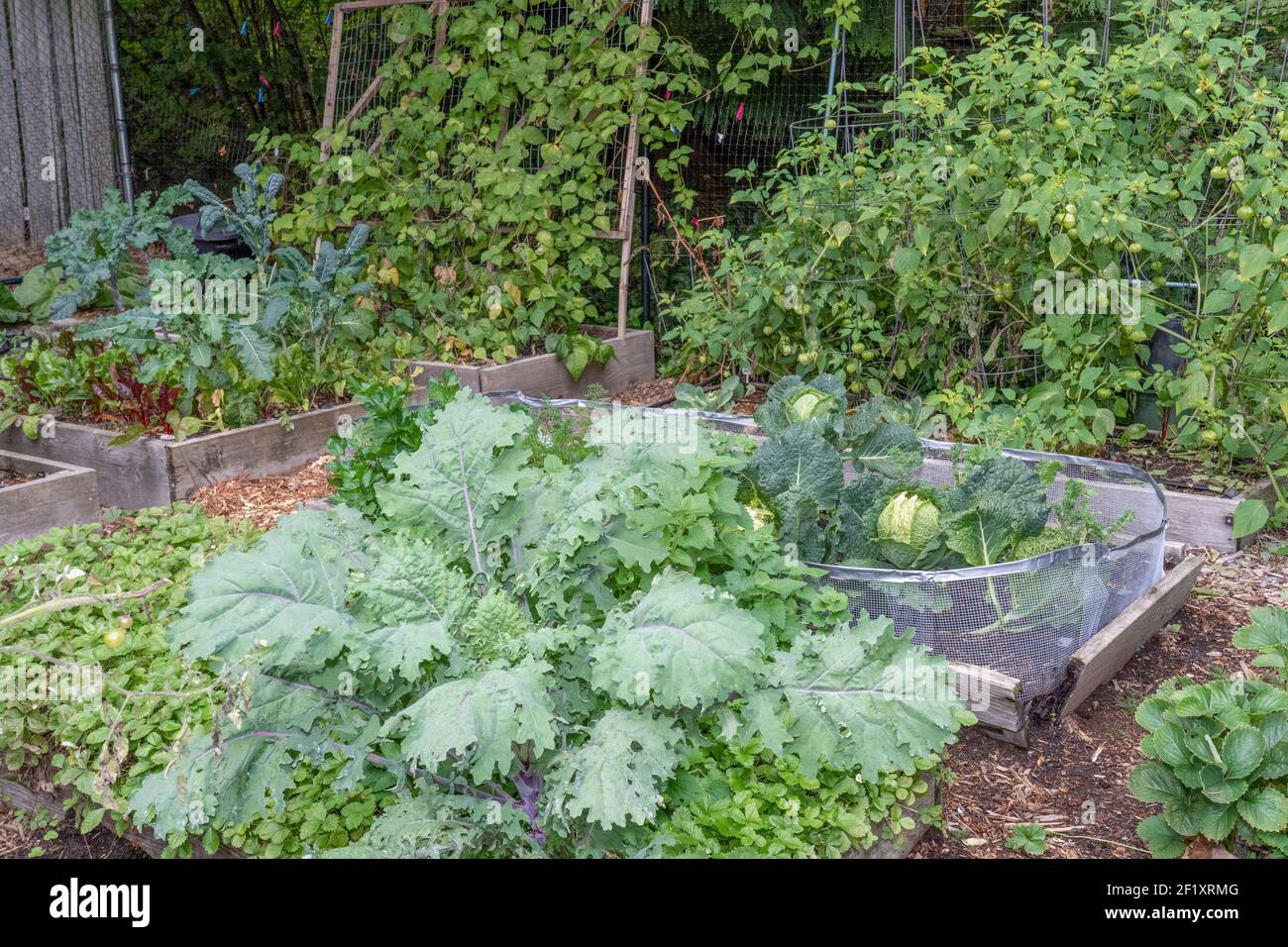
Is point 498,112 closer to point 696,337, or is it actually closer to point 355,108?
point 355,108

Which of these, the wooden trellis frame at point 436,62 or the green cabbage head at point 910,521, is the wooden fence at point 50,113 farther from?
the green cabbage head at point 910,521

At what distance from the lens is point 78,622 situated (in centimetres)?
317

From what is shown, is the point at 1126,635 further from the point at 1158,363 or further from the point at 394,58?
the point at 394,58

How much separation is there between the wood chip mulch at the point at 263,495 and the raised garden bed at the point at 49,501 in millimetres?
414

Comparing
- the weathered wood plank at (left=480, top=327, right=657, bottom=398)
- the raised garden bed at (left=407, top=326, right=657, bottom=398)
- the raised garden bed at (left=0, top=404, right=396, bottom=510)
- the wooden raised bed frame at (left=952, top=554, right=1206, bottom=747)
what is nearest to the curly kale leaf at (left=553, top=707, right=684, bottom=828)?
the wooden raised bed frame at (left=952, top=554, right=1206, bottom=747)

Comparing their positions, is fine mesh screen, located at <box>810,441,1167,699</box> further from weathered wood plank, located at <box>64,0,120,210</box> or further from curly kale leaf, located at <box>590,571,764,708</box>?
weathered wood plank, located at <box>64,0,120,210</box>

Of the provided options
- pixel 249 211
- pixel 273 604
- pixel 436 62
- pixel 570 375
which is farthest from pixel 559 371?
pixel 273 604

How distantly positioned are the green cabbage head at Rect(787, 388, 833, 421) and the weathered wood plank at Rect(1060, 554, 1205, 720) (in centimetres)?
111

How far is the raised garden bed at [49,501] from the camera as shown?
422 cm

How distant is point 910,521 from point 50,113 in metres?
8.23

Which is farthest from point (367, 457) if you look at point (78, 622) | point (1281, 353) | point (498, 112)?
point (498, 112)

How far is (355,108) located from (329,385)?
8.77 ft

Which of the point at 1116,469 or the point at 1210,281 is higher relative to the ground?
the point at 1210,281

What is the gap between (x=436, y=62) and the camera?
7031 mm
